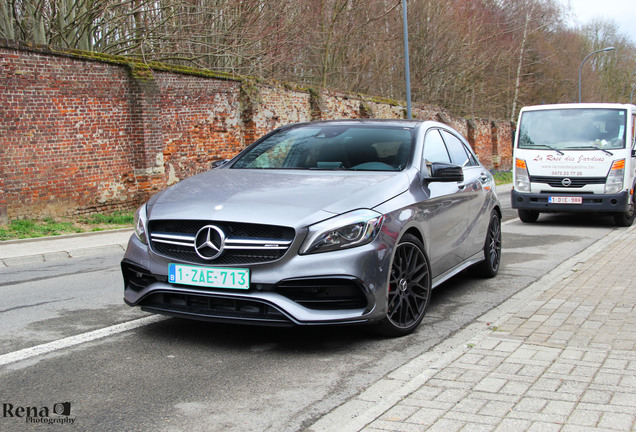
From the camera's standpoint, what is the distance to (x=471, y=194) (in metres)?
6.75

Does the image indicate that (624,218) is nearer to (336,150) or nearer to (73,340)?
(336,150)

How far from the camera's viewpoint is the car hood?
14.5 feet

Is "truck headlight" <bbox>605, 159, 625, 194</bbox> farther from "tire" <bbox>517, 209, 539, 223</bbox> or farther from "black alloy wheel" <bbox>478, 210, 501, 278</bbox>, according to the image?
"black alloy wheel" <bbox>478, 210, 501, 278</bbox>

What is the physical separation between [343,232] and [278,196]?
56 cm

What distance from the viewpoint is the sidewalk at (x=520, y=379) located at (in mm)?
3246

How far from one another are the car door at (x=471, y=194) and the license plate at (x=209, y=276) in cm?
284

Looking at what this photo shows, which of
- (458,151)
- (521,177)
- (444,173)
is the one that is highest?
(458,151)

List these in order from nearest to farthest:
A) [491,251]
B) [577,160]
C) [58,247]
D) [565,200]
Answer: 1. [491,251]
2. [58,247]
3. [577,160]
4. [565,200]

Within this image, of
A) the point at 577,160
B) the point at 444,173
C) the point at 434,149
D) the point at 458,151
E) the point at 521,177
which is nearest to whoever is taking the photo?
the point at 444,173

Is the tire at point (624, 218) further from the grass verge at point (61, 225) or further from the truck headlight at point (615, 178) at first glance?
the grass verge at point (61, 225)

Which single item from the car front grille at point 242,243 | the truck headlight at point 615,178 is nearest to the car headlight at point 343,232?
the car front grille at point 242,243

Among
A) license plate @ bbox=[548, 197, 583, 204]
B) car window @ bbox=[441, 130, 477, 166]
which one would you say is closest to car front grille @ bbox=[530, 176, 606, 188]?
license plate @ bbox=[548, 197, 583, 204]

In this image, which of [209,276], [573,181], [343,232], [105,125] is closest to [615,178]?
[573,181]

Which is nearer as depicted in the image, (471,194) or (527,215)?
(471,194)
